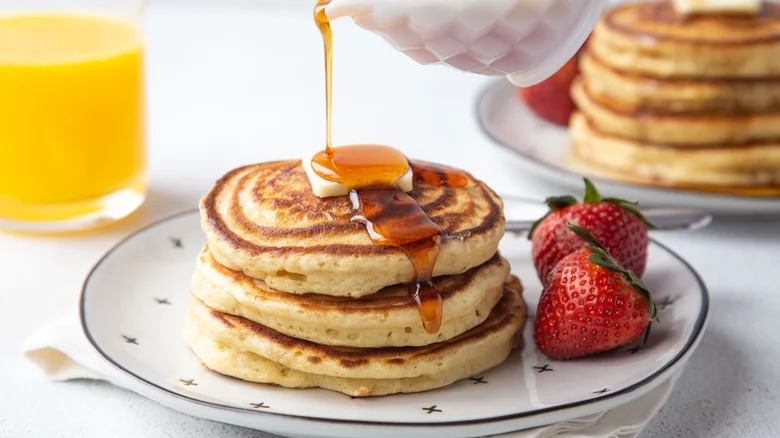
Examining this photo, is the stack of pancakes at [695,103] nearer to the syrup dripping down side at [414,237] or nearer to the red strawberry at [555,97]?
the red strawberry at [555,97]

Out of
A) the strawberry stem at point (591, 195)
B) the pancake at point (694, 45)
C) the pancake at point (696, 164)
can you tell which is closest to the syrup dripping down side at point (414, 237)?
the strawberry stem at point (591, 195)

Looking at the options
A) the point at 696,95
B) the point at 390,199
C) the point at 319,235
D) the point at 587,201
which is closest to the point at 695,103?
the point at 696,95

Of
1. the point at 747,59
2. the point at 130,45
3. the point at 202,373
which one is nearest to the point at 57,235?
the point at 130,45

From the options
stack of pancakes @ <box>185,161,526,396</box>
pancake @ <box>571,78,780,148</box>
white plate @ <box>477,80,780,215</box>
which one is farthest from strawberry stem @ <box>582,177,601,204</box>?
pancake @ <box>571,78,780,148</box>

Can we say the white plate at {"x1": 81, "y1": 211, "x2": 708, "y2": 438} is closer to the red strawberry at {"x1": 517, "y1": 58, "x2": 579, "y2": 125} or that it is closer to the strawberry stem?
the strawberry stem

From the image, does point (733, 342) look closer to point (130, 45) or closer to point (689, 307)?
point (689, 307)

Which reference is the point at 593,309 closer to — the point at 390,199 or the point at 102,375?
the point at 390,199
